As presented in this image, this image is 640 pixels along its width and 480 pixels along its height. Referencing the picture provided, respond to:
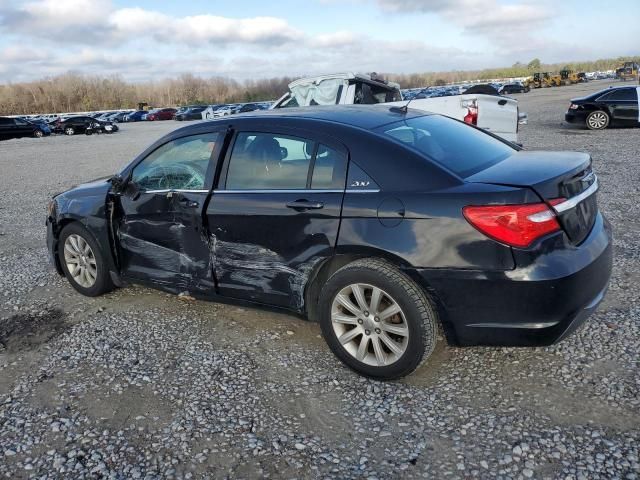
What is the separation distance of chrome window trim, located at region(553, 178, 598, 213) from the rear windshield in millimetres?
538

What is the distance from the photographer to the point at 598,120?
55.1ft

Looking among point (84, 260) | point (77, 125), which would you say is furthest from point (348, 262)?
point (77, 125)

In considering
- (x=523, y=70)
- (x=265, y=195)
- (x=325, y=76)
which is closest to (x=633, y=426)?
(x=265, y=195)

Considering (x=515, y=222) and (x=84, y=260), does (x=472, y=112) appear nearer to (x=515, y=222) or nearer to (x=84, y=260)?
(x=515, y=222)

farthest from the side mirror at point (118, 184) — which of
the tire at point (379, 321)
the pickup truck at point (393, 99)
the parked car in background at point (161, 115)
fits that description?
the parked car in background at point (161, 115)

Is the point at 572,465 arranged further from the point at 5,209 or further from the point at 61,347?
the point at 5,209

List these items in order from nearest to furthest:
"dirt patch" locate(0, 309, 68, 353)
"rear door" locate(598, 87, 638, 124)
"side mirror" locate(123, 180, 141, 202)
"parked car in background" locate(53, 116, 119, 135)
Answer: "dirt patch" locate(0, 309, 68, 353) < "side mirror" locate(123, 180, 141, 202) < "rear door" locate(598, 87, 638, 124) < "parked car in background" locate(53, 116, 119, 135)

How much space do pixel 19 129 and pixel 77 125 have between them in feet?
13.1

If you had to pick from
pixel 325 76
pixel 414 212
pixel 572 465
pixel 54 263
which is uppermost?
pixel 325 76

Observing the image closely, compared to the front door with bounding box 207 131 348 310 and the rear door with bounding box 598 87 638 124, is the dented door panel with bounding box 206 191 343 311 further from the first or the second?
the rear door with bounding box 598 87 638 124

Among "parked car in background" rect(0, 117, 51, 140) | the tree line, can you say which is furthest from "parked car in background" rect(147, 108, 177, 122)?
the tree line

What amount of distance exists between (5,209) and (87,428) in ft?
26.8

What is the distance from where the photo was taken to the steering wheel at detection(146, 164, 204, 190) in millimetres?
3885

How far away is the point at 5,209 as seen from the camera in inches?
376
